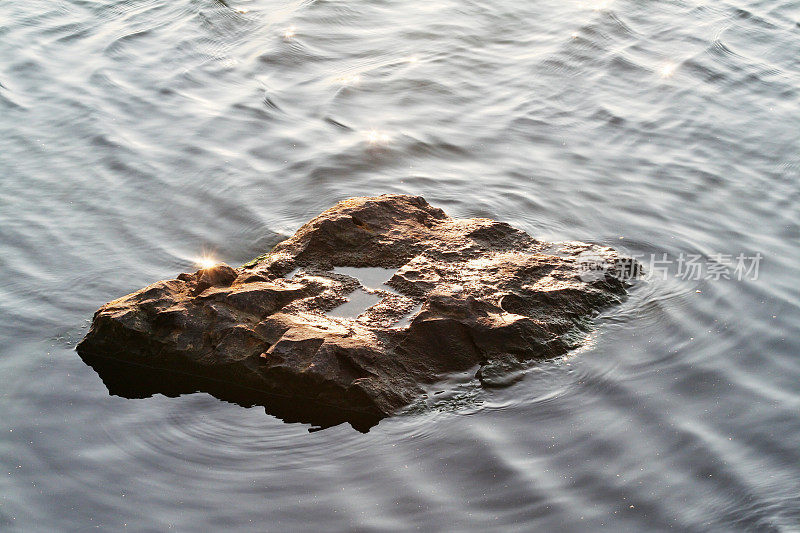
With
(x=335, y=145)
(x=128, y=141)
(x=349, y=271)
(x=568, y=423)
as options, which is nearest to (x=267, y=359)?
(x=349, y=271)

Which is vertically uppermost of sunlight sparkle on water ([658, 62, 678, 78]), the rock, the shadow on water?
sunlight sparkle on water ([658, 62, 678, 78])

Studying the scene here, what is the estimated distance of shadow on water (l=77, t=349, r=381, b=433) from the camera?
5309mm

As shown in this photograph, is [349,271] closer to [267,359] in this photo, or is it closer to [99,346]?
[267,359]

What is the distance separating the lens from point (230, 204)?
790cm

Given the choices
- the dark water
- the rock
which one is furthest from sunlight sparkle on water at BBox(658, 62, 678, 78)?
the rock

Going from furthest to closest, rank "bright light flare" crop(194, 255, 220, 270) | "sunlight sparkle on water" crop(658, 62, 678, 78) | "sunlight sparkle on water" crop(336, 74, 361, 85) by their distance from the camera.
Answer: "sunlight sparkle on water" crop(658, 62, 678, 78) → "sunlight sparkle on water" crop(336, 74, 361, 85) → "bright light flare" crop(194, 255, 220, 270)

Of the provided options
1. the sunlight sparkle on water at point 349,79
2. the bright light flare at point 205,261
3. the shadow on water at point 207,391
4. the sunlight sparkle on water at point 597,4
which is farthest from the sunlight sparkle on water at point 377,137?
the sunlight sparkle on water at point 597,4

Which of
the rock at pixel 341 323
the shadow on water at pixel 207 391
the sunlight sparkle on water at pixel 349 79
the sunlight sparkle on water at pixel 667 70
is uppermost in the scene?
the sunlight sparkle on water at pixel 667 70

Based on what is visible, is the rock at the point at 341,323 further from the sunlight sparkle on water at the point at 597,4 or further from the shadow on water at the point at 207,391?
the sunlight sparkle on water at the point at 597,4

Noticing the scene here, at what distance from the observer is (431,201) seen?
7.84 metres

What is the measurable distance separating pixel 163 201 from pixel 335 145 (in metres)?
1.88

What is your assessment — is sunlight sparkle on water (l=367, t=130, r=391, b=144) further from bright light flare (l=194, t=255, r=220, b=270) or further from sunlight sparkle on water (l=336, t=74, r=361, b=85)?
bright light flare (l=194, t=255, r=220, b=270)

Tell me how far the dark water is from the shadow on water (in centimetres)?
7

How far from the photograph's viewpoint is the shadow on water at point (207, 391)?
17.4 feet
